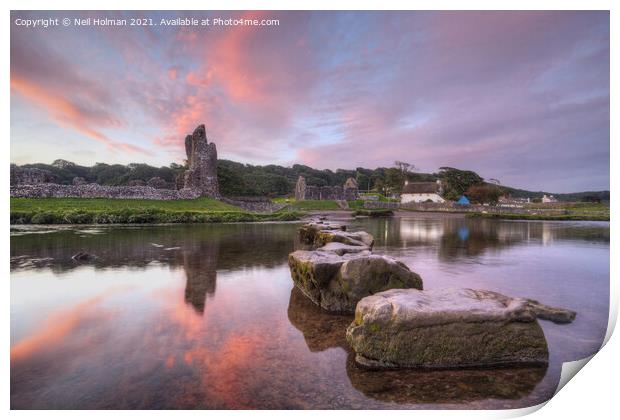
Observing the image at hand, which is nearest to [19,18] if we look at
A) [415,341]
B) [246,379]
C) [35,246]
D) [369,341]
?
[246,379]

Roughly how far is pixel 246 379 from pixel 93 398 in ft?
4.95

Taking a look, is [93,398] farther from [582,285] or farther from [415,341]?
[582,285]

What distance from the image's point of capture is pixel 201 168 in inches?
1704

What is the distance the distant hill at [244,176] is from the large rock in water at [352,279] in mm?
33485

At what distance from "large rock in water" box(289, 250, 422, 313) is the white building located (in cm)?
7891

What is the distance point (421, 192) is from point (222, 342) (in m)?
84.1

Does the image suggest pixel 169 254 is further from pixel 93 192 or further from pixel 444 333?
pixel 93 192

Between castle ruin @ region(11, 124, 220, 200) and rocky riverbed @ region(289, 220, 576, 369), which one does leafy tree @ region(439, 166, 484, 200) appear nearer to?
castle ruin @ region(11, 124, 220, 200)

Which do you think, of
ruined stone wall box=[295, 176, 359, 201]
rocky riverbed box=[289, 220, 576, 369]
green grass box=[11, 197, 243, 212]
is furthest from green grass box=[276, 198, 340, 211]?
rocky riverbed box=[289, 220, 576, 369]

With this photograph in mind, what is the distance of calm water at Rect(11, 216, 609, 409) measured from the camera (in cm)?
358

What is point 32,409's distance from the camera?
11.8 feet

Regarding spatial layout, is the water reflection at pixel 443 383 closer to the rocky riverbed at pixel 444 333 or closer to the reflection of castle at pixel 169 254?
the rocky riverbed at pixel 444 333

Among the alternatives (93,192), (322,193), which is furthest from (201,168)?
(322,193)

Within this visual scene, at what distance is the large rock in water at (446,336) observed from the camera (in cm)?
405
